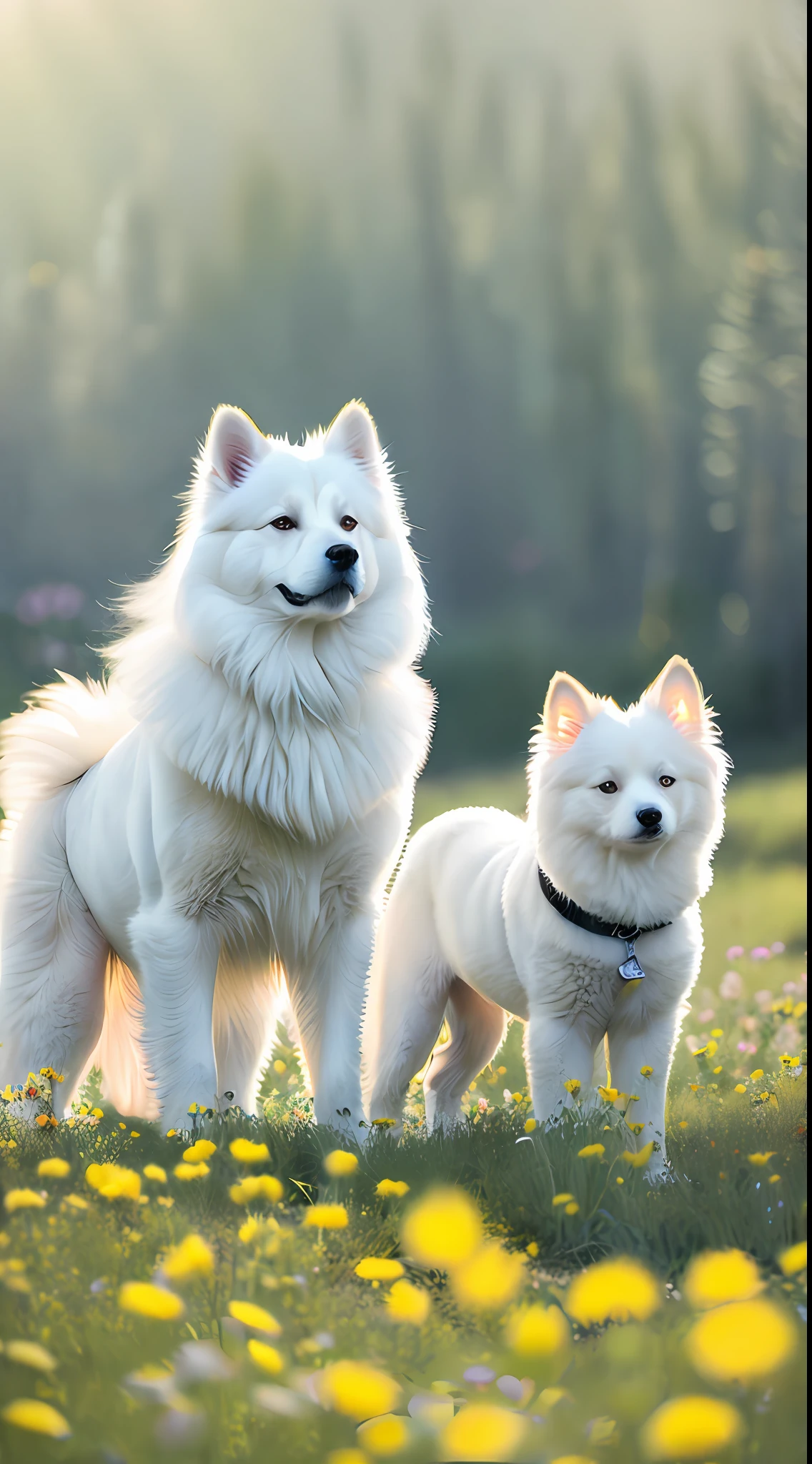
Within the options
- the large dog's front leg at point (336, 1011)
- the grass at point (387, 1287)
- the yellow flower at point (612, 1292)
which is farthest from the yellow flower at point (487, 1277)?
the large dog's front leg at point (336, 1011)

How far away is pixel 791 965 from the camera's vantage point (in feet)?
17.0

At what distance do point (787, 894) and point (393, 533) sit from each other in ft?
13.8

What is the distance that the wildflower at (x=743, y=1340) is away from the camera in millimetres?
1292

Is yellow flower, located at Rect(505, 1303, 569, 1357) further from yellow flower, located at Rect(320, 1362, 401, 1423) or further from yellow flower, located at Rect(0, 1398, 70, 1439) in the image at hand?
yellow flower, located at Rect(0, 1398, 70, 1439)

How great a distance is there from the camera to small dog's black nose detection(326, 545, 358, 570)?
288 centimetres

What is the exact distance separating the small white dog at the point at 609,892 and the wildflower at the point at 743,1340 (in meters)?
1.44

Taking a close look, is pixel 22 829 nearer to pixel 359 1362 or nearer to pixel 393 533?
pixel 393 533

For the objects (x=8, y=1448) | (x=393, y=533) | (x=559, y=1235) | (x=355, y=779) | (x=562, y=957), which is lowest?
(x=8, y=1448)

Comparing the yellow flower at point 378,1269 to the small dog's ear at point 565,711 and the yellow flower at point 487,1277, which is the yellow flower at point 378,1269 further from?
the small dog's ear at point 565,711

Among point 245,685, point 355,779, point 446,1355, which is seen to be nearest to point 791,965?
point 355,779

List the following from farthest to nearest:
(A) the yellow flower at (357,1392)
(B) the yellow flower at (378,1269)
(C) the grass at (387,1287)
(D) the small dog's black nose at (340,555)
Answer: (D) the small dog's black nose at (340,555)
(B) the yellow flower at (378,1269)
(C) the grass at (387,1287)
(A) the yellow flower at (357,1392)

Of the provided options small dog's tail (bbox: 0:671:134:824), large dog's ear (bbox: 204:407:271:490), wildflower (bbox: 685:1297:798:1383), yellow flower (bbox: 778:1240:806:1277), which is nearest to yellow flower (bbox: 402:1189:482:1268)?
wildflower (bbox: 685:1297:798:1383)

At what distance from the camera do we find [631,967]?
2.90 meters

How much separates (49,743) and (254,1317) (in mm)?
2632
